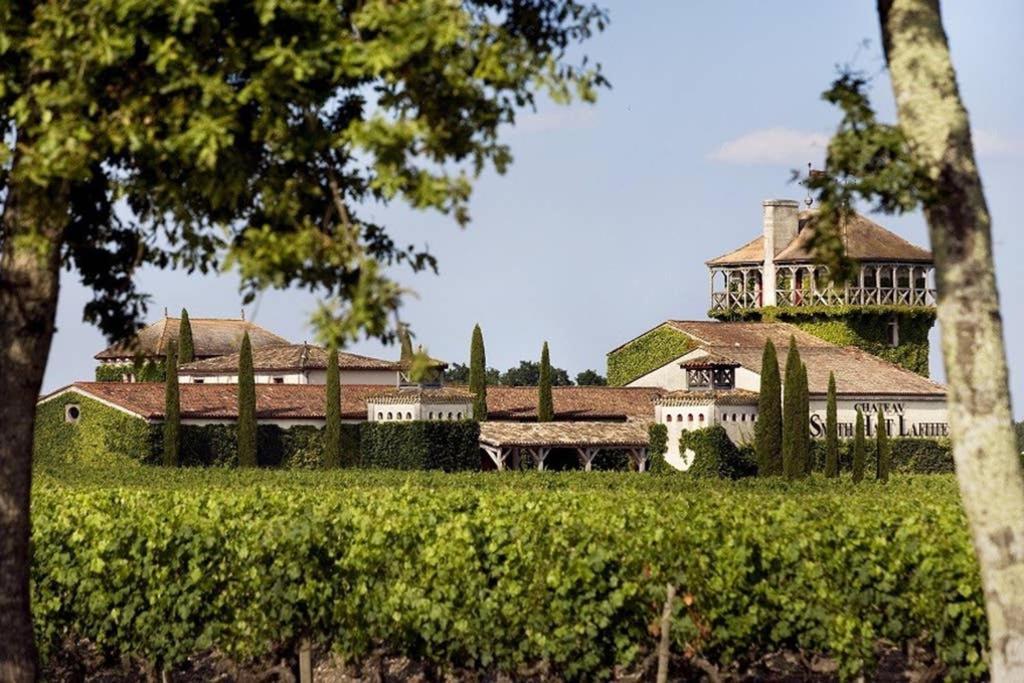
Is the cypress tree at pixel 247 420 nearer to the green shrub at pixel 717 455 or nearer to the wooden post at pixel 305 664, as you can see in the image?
the green shrub at pixel 717 455

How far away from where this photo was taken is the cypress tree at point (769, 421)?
76.3 meters

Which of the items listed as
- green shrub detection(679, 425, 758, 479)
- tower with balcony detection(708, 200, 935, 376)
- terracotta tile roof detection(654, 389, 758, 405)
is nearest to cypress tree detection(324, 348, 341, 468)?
terracotta tile roof detection(654, 389, 758, 405)

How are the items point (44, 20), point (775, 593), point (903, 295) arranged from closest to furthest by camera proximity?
point (44, 20) → point (775, 593) → point (903, 295)

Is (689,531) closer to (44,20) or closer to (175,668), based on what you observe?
(175,668)

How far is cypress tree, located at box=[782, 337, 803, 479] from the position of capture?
2987 inches

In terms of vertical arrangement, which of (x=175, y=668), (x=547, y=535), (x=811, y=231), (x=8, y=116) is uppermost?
(x=8, y=116)

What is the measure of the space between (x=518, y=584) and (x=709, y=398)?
58435 millimetres

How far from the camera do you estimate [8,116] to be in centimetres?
1620

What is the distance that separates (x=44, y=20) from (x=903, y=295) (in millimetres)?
87052

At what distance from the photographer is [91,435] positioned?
77.4 metres

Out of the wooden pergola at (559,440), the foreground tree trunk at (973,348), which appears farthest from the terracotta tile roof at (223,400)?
the foreground tree trunk at (973,348)

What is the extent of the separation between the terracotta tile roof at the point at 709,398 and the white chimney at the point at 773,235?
1896 cm

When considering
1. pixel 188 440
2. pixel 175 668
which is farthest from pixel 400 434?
pixel 175 668

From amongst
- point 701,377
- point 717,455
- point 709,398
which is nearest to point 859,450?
point 717,455
